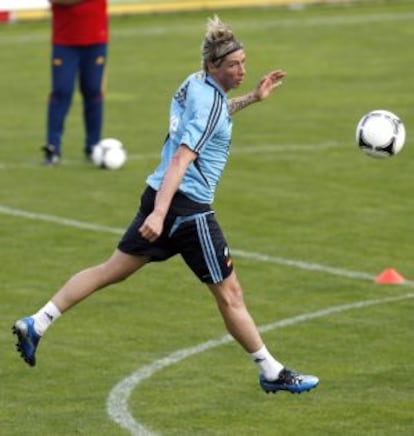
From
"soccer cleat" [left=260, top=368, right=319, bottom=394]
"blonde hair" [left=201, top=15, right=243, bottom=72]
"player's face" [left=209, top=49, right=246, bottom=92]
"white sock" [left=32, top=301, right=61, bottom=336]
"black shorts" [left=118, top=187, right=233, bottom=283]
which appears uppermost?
"blonde hair" [left=201, top=15, right=243, bottom=72]

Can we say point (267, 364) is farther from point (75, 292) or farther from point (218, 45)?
point (218, 45)

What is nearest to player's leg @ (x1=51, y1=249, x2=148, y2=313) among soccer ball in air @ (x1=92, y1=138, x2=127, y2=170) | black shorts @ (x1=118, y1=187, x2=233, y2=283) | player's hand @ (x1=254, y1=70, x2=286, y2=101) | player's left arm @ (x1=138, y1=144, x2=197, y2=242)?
black shorts @ (x1=118, y1=187, x2=233, y2=283)

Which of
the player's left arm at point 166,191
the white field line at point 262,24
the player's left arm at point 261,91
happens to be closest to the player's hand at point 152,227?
the player's left arm at point 166,191

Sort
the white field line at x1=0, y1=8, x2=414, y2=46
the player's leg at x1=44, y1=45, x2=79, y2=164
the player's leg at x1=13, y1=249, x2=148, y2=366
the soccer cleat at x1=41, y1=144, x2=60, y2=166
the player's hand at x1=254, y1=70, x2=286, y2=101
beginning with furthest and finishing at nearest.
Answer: the white field line at x1=0, y1=8, x2=414, y2=46 < the soccer cleat at x1=41, y1=144, x2=60, y2=166 < the player's leg at x1=44, y1=45, x2=79, y2=164 < the player's hand at x1=254, y1=70, x2=286, y2=101 < the player's leg at x1=13, y1=249, x2=148, y2=366

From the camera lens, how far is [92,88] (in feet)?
69.0

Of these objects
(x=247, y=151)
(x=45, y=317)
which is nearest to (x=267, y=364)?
(x=45, y=317)

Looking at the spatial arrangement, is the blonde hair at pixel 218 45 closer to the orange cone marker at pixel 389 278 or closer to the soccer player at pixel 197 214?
the soccer player at pixel 197 214

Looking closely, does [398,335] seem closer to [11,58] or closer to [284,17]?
[11,58]

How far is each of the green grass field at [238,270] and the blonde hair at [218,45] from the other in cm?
220

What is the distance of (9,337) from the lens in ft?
42.2

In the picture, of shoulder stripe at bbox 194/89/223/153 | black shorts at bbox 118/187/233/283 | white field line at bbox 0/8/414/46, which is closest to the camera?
shoulder stripe at bbox 194/89/223/153

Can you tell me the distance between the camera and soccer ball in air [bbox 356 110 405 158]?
12.8 m

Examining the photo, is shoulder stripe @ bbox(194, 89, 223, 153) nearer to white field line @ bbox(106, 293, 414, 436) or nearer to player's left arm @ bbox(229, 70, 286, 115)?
player's left arm @ bbox(229, 70, 286, 115)

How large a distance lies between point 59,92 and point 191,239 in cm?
1047
